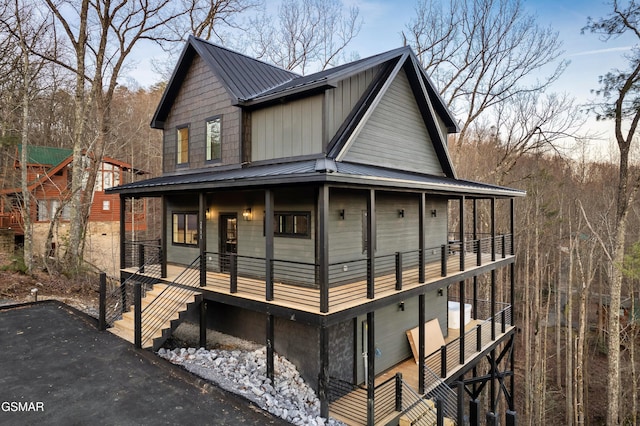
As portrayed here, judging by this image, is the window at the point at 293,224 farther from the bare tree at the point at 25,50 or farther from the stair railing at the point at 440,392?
the bare tree at the point at 25,50

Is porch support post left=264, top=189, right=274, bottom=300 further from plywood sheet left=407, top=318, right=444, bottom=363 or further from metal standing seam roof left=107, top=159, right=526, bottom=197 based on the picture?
plywood sheet left=407, top=318, right=444, bottom=363

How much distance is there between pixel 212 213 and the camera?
10.8 metres

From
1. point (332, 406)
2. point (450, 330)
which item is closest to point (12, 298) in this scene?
point (332, 406)

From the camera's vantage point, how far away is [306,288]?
839 cm

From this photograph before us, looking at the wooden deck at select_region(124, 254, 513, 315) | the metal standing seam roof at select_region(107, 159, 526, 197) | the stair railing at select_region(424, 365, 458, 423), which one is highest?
the metal standing seam roof at select_region(107, 159, 526, 197)

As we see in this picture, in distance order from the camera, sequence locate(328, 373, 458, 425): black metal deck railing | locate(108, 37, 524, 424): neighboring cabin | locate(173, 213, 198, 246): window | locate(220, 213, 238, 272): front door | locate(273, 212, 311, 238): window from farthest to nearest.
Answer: locate(173, 213, 198, 246): window
locate(220, 213, 238, 272): front door
locate(273, 212, 311, 238): window
locate(328, 373, 458, 425): black metal deck railing
locate(108, 37, 524, 424): neighboring cabin

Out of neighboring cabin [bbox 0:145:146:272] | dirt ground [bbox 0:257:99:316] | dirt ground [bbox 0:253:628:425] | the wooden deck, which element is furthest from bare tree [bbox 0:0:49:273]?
the wooden deck

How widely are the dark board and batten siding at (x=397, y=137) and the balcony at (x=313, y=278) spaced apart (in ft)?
9.34

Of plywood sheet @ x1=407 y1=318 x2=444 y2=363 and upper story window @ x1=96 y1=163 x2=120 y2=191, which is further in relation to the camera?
upper story window @ x1=96 y1=163 x2=120 y2=191

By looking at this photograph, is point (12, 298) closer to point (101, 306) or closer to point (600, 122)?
point (101, 306)

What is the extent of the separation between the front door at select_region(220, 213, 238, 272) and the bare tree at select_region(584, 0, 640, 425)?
630 inches

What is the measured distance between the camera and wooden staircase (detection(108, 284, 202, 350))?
A: 27.1 ft

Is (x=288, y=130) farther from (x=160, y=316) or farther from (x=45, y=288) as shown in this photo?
(x=45, y=288)

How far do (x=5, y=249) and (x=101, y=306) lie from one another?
18.2 metres
